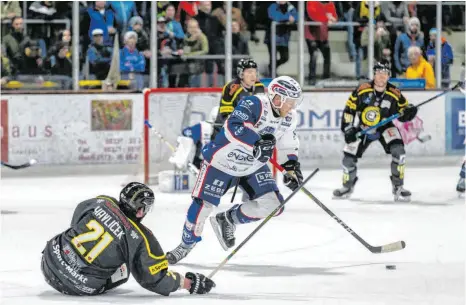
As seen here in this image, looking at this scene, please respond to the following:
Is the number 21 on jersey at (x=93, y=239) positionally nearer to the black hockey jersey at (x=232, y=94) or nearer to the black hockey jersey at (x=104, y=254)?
the black hockey jersey at (x=104, y=254)

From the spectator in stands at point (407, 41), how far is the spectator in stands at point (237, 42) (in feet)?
5.31

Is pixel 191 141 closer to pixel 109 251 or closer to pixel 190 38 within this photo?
pixel 190 38

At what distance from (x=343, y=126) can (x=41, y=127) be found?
3.08 metres

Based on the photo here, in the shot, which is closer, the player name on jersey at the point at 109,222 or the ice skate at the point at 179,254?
the player name on jersey at the point at 109,222

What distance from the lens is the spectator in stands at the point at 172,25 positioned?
466 inches

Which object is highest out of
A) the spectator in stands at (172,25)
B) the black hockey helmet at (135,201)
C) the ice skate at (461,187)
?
the spectator in stands at (172,25)

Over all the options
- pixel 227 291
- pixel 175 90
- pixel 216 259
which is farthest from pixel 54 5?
pixel 227 291

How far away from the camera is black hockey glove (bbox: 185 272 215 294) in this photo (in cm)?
559

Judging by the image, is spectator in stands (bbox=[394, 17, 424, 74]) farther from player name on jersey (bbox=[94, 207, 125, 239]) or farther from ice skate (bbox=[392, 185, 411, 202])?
player name on jersey (bbox=[94, 207, 125, 239])

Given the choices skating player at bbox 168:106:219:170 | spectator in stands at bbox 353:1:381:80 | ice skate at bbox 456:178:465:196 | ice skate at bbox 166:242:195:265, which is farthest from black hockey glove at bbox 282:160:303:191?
spectator in stands at bbox 353:1:381:80

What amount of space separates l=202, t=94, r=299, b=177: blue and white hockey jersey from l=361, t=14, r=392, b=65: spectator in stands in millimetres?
5938

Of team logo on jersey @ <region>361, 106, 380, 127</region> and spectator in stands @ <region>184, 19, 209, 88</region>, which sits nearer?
team logo on jersey @ <region>361, 106, 380, 127</region>

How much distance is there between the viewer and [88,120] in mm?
11414

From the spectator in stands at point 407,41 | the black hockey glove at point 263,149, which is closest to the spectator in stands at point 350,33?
the spectator in stands at point 407,41
